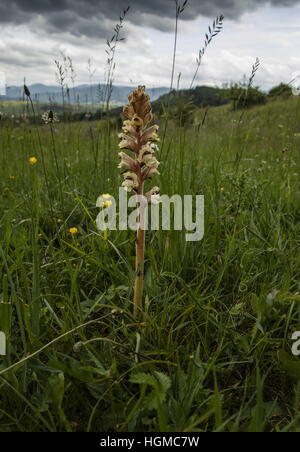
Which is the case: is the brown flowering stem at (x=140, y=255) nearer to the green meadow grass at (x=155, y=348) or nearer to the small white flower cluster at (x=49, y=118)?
the green meadow grass at (x=155, y=348)

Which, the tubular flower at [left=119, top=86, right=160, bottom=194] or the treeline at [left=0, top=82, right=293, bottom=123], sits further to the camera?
the treeline at [left=0, top=82, right=293, bottom=123]

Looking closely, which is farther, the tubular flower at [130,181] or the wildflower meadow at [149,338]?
the tubular flower at [130,181]

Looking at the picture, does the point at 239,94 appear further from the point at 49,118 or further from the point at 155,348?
the point at 155,348

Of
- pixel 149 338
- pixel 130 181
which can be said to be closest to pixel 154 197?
pixel 130 181

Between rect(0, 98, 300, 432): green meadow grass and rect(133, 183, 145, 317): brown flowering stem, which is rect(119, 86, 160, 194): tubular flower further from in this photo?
rect(0, 98, 300, 432): green meadow grass

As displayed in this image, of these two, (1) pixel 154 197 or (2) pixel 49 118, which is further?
(2) pixel 49 118

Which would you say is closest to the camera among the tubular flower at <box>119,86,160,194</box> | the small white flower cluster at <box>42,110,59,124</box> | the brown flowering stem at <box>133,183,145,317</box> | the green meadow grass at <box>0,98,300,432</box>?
the green meadow grass at <box>0,98,300,432</box>

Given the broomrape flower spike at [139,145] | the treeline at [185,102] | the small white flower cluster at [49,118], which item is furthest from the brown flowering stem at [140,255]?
the small white flower cluster at [49,118]

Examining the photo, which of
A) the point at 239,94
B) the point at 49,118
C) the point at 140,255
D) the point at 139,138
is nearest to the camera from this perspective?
the point at 139,138

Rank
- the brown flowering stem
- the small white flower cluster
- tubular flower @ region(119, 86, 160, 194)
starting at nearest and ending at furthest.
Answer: tubular flower @ region(119, 86, 160, 194), the brown flowering stem, the small white flower cluster

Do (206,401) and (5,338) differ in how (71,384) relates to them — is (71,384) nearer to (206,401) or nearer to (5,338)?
(5,338)

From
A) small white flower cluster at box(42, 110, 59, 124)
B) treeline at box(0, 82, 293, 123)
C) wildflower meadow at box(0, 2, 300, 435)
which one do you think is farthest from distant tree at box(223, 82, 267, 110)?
small white flower cluster at box(42, 110, 59, 124)
